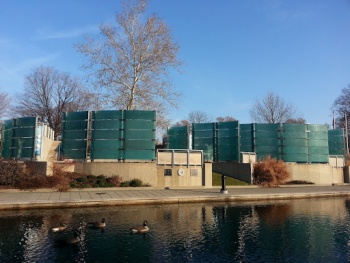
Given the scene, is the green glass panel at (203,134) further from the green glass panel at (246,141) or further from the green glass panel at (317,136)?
the green glass panel at (317,136)

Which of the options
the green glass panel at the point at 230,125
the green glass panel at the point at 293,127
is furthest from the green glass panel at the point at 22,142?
the green glass panel at the point at 293,127

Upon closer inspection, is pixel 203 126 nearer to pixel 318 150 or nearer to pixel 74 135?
pixel 318 150

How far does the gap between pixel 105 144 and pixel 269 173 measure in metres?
15.1

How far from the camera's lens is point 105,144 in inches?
1091

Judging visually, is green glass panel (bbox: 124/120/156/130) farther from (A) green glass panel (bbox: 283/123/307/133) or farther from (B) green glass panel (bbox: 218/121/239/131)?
(A) green glass panel (bbox: 283/123/307/133)

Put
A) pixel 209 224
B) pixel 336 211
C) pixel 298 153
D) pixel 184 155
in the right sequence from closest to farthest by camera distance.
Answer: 1. pixel 209 224
2. pixel 336 211
3. pixel 184 155
4. pixel 298 153

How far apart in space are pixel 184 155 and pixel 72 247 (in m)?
17.9

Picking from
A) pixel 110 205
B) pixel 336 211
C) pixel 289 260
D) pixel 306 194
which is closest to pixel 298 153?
pixel 306 194

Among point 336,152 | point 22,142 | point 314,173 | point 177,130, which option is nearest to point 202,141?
point 177,130

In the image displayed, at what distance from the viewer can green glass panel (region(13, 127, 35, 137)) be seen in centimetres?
2703

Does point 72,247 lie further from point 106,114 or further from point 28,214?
point 106,114

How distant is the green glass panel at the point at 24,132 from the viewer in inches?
1064

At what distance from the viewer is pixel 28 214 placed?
15125 millimetres

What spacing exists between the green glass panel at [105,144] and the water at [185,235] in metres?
10.8
